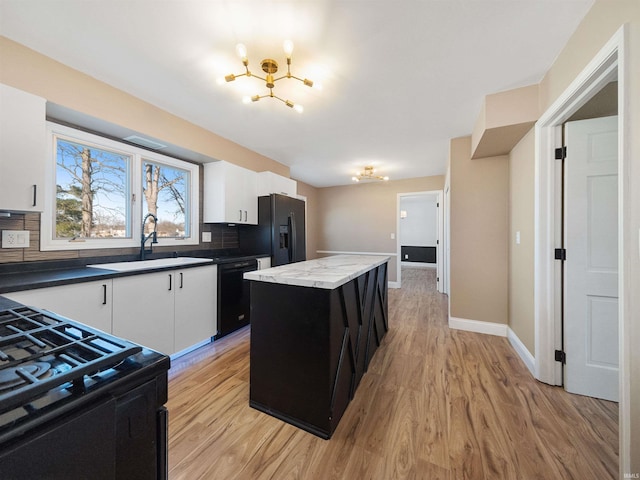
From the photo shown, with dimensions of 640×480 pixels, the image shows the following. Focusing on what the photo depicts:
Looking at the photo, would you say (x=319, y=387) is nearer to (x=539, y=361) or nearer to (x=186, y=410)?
(x=186, y=410)

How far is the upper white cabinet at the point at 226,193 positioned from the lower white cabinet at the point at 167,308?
81 centimetres

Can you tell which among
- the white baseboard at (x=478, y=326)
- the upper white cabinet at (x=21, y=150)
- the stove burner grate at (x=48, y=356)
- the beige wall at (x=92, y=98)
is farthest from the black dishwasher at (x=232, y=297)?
the white baseboard at (x=478, y=326)

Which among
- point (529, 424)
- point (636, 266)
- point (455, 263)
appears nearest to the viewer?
point (636, 266)

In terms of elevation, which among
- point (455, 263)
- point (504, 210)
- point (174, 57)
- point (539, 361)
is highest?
point (174, 57)

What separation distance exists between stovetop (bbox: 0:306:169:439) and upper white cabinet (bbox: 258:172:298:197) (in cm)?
317

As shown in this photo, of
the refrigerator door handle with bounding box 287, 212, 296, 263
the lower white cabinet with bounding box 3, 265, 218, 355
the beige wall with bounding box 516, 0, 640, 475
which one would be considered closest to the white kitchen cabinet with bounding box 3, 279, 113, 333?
the lower white cabinet with bounding box 3, 265, 218, 355

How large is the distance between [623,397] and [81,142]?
156 inches

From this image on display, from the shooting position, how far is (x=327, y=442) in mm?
1462

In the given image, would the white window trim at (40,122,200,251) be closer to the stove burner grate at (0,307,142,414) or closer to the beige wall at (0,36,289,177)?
the beige wall at (0,36,289,177)

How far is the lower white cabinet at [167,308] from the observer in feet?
6.49

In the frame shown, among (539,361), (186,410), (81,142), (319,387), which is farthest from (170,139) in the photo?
(539,361)

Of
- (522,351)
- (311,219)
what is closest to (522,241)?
(522,351)

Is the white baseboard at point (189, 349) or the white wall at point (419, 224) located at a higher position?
the white wall at point (419, 224)

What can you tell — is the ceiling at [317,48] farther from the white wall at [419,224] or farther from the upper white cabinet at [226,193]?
the white wall at [419,224]
